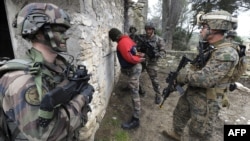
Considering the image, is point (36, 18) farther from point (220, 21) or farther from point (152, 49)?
point (152, 49)

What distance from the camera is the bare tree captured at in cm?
885

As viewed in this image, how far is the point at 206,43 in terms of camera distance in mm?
2828

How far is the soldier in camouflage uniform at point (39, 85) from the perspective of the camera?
4.23ft

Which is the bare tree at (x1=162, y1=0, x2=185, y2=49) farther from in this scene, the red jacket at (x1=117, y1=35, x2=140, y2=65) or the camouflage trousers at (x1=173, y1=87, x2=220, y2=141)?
the camouflage trousers at (x1=173, y1=87, x2=220, y2=141)

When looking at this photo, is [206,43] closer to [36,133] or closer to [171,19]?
[36,133]

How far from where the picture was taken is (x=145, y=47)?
485cm

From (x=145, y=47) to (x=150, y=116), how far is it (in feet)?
5.39

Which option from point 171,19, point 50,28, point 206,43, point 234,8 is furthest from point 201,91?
point 234,8

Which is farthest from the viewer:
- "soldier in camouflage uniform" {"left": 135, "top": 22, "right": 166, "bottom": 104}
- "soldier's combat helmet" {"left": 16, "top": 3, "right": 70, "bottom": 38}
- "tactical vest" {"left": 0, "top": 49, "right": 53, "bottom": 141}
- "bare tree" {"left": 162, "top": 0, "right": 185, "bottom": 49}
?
"bare tree" {"left": 162, "top": 0, "right": 185, "bottom": 49}

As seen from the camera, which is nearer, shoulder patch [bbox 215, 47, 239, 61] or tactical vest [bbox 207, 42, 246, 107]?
shoulder patch [bbox 215, 47, 239, 61]

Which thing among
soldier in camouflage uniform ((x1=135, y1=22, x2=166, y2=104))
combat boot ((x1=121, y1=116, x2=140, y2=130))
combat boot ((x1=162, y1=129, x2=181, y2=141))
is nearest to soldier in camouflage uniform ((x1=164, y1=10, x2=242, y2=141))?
combat boot ((x1=162, y1=129, x2=181, y2=141))

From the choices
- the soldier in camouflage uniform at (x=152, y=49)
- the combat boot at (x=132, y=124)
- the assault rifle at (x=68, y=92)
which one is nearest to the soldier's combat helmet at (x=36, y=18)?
the assault rifle at (x=68, y=92)

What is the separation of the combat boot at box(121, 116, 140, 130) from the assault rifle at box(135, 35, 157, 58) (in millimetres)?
1662

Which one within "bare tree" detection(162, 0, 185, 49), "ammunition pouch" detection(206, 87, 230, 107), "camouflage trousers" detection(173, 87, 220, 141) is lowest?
"camouflage trousers" detection(173, 87, 220, 141)
